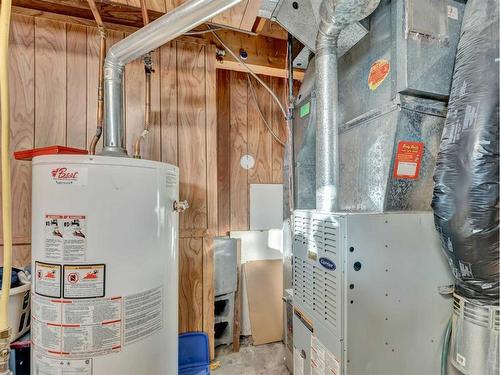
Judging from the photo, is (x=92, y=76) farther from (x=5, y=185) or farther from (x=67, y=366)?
(x=67, y=366)

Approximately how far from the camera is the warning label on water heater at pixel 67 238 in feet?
2.81

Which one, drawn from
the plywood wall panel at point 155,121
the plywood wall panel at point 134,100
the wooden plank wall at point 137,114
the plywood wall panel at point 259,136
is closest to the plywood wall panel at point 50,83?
the wooden plank wall at point 137,114

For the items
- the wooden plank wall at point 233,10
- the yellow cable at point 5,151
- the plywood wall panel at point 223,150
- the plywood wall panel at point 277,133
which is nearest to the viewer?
the yellow cable at point 5,151

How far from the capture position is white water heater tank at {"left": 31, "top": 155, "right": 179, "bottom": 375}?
857 mm

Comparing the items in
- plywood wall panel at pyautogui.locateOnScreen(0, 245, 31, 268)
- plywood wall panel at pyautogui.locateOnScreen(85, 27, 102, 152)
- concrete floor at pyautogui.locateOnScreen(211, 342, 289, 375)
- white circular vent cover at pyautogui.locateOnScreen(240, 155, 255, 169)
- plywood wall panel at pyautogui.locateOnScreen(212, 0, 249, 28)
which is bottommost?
concrete floor at pyautogui.locateOnScreen(211, 342, 289, 375)

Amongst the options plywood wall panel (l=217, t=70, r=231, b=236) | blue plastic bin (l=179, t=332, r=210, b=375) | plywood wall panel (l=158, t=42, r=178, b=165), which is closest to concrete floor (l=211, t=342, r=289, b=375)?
blue plastic bin (l=179, t=332, r=210, b=375)

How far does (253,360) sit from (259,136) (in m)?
1.90

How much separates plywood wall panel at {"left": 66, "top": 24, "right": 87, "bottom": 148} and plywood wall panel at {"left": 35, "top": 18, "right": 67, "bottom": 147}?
0.09ft

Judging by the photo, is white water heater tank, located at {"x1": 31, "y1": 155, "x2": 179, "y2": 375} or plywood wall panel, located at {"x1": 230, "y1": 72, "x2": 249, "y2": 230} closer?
white water heater tank, located at {"x1": 31, "y1": 155, "x2": 179, "y2": 375}

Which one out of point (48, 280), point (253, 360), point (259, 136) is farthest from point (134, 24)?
point (253, 360)

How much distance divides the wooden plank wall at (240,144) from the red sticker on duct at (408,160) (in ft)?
4.95

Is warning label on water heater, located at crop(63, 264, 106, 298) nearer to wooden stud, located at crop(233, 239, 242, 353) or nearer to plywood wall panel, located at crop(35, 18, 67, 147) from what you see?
plywood wall panel, located at crop(35, 18, 67, 147)

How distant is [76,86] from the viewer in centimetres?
157

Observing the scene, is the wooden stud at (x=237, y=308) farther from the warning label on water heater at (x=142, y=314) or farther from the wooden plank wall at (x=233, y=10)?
the wooden plank wall at (x=233, y=10)
